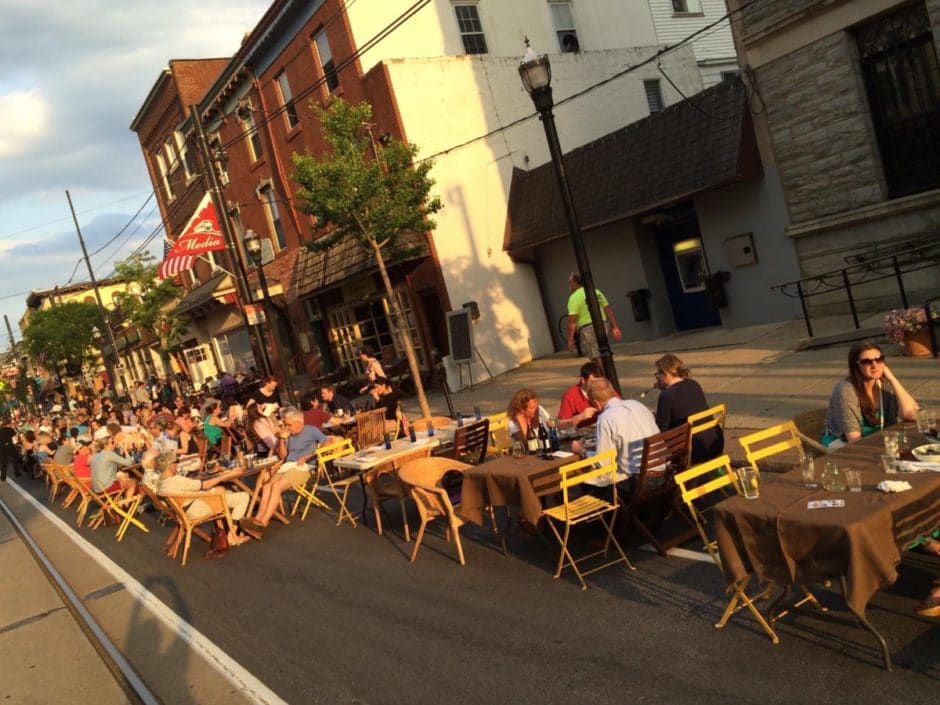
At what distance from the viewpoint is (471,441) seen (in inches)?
350

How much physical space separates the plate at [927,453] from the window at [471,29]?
18.2 meters

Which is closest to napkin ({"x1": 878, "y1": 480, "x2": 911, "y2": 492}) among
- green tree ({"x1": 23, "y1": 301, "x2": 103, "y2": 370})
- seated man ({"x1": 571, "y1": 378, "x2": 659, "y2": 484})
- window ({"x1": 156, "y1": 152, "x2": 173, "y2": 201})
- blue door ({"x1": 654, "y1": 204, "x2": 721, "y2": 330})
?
seated man ({"x1": 571, "y1": 378, "x2": 659, "y2": 484})

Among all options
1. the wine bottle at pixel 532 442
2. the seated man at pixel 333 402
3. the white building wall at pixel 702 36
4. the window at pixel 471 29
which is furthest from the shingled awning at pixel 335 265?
the white building wall at pixel 702 36

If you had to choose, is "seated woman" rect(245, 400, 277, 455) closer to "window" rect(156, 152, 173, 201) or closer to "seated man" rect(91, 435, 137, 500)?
"seated man" rect(91, 435, 137, 500)

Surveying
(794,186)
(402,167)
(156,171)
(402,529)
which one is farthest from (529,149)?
(156,171)

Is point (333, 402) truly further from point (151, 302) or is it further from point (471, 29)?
point (151, 302)

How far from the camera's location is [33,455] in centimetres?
2416

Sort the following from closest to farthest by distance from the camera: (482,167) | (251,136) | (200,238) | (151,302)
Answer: (200,238)
(482,167)
(251,136)
(151,302)

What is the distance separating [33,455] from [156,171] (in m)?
16.0

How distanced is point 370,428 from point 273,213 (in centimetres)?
Answer: 1696

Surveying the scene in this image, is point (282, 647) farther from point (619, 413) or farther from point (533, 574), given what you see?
point (619, 413)

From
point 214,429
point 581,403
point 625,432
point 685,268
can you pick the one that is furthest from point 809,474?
point 214,429

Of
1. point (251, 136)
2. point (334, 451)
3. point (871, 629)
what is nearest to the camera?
point (871, 629)

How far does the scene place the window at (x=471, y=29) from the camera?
20.7 metres
